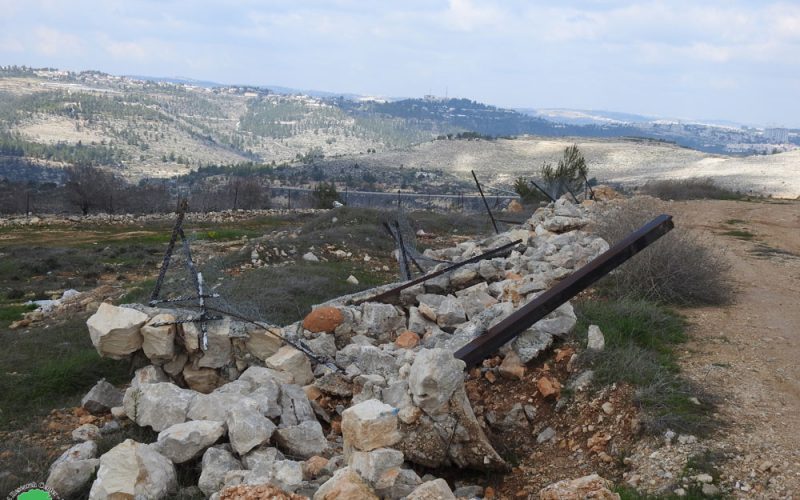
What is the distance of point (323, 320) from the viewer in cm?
763

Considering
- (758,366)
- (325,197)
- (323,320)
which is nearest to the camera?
(758,366)

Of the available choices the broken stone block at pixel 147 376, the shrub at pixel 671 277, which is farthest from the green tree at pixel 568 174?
the broken stone block at pixel 147 376

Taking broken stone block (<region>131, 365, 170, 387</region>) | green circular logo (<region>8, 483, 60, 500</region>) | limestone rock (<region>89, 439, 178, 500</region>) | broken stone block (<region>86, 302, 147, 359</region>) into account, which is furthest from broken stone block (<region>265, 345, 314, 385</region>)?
green circular logo (<region>8, 483, 60, 500</region>)

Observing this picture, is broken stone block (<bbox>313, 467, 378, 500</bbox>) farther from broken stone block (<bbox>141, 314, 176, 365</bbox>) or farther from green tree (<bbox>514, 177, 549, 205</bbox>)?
green tree (<bbox>514, 177, 549, 205</bbox>)

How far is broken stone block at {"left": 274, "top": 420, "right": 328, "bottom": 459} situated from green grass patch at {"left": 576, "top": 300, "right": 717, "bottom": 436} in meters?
2.54

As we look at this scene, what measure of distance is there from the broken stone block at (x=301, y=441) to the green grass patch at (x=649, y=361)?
254 centimetres

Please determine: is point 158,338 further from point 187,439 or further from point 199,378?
point 187,439

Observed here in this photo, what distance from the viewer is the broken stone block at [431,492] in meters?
3.67

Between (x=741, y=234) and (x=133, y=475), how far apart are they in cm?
1510

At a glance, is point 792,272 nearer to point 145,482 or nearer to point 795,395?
point 795,395

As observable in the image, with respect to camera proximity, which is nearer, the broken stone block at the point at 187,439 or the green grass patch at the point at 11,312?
the broken stone block at the point at 187,439

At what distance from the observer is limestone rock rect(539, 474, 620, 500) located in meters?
3.63

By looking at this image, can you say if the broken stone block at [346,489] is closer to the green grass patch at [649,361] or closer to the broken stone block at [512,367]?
the green grass patch at [649,361]

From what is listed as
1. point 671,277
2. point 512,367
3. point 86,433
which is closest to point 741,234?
point 671,277
